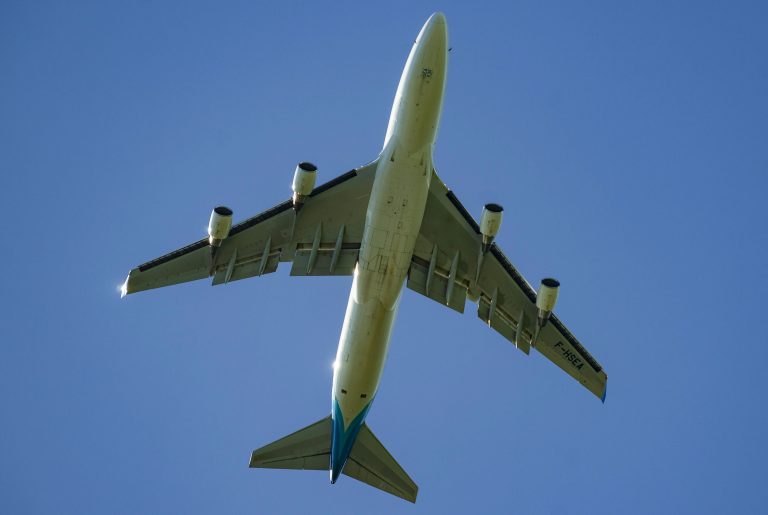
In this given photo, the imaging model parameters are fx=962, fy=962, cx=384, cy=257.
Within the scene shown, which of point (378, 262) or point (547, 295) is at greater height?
point (547, 295)

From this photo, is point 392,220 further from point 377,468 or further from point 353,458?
point 377,468

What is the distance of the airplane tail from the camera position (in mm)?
41156

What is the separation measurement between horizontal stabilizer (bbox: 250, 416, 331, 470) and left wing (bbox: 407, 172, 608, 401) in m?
7.41

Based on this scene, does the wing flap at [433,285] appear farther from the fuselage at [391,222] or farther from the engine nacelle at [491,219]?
the engine nacelle at [491,219]

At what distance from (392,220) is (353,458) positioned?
446 inches

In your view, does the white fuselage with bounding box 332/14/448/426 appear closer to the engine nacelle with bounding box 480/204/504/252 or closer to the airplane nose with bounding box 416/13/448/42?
the airplane nose with bounding box 416/13/448/42

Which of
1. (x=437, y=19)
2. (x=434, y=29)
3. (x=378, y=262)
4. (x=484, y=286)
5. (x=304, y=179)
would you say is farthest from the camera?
(x=484, y=286)

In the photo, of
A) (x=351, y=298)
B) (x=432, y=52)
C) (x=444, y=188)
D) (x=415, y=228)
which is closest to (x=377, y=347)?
(x=351, y=298)

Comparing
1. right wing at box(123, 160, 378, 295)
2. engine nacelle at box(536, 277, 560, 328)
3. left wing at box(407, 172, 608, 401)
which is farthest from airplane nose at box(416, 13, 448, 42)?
engine nacelle at box(536, 277, 560, 328)

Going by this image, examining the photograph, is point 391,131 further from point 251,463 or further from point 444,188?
point 251,463

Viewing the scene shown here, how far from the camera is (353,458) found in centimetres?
4128

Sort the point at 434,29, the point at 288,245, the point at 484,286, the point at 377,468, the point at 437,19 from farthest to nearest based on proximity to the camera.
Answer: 1. the point at 484,286
2. the point at 377,468
3. the point at 288,245
4. the point at 437,19
5. the point at 434,29

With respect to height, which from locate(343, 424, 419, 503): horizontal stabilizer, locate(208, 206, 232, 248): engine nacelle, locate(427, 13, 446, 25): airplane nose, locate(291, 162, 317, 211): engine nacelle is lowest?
locate(343, 424, 419, 503): horizontal stabilizer

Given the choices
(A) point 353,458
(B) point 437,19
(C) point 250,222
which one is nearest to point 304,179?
(C) point 250,222
